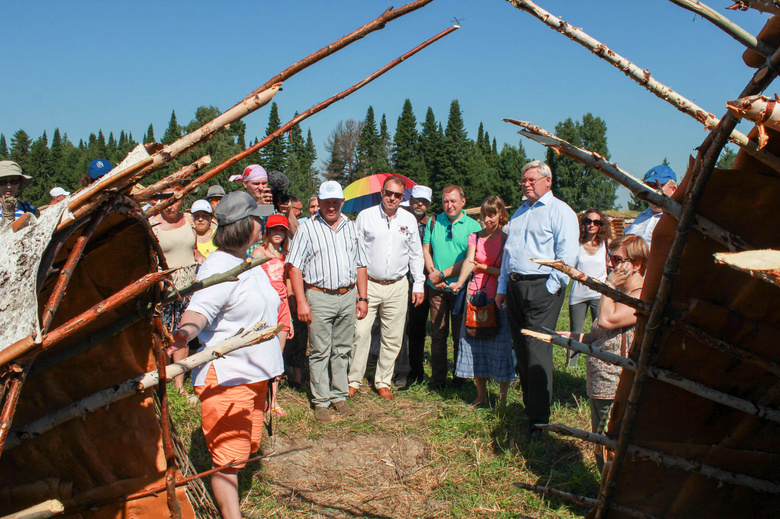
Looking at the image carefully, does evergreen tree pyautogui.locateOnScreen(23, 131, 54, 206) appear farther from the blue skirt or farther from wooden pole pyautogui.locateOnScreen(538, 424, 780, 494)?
wooden pole pyautogui.locateOnScreen(538, 424, 780, 494)

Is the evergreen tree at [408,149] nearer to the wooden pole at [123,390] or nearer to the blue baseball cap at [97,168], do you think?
the blue baseball cap at [97,168]

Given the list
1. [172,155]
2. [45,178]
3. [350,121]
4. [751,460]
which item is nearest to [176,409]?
[172,155]

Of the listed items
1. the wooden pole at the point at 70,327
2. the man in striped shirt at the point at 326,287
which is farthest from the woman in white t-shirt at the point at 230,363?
the man in striped shirt at the point at 326,287

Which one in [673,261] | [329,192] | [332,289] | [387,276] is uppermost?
[329,192]

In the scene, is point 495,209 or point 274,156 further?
point 274,156

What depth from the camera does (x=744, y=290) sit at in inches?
66.5

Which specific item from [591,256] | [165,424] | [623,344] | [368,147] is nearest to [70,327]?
[165,424]

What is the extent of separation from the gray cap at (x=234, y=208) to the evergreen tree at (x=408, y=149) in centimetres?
5677

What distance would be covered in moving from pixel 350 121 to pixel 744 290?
72.2 m

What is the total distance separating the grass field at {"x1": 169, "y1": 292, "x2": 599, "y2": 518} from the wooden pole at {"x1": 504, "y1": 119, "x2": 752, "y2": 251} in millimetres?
2372

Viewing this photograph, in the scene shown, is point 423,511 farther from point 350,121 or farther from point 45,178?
point 350,121

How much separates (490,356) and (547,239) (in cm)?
144

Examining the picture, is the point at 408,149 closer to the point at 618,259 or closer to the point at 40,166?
the point at 40,166

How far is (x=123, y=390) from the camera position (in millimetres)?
2016
